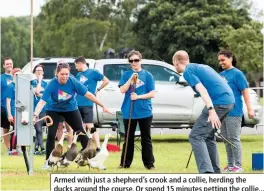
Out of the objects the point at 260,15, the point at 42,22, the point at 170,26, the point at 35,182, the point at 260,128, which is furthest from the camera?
the point at 260,15

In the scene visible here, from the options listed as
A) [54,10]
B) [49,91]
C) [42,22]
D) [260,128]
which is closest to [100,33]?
[54,10]

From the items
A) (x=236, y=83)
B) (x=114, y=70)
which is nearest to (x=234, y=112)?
(x=236, y=83)

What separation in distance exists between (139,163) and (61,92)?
2.45m

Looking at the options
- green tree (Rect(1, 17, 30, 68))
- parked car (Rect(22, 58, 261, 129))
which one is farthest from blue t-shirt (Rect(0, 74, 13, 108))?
green tree (Rect(1, 17, 30, 68))

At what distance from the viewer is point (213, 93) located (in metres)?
10.4

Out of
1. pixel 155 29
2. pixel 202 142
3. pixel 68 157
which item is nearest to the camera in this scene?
pixel 202 142

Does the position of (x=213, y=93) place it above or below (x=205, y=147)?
above

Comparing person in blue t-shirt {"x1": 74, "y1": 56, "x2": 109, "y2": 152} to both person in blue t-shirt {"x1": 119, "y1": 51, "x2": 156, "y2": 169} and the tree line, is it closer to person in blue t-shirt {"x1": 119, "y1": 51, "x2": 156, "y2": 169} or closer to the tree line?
person in blue t-shirt {"x1": 119, "y1": 51, "x2": 156, "y2": 169}

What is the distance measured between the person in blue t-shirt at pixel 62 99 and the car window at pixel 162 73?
21.9 feet

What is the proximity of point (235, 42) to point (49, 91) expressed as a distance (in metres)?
A: 56.5

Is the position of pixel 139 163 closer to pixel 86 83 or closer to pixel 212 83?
pixel 86 83

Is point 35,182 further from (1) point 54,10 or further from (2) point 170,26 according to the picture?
(1) point 54,10

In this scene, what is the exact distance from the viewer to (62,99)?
12.0 metres

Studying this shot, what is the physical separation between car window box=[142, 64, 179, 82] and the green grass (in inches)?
59.2
